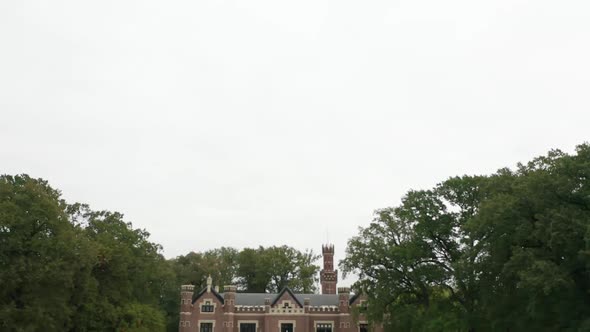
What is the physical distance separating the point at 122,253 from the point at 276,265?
41.8 metres

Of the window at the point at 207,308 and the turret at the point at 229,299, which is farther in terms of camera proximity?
the window at the point at 207,308

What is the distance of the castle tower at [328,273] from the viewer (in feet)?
247

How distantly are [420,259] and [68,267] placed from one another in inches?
980

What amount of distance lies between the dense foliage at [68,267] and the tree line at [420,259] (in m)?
0.09

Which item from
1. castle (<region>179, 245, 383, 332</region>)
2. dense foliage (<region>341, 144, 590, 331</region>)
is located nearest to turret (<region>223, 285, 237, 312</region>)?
castle (<region>179, 245, 383, 332</region>)

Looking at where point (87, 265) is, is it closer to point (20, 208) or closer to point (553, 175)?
point (20, 208)

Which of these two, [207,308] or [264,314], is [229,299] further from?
[264,314]

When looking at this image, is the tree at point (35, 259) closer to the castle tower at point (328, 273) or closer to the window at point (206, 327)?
the window at point (206, 327)

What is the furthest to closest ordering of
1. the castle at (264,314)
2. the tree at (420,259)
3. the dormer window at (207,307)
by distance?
the dormer window at (207,307) → the castle at (264,314) → the tree at (420,259)

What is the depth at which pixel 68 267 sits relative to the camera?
3625 cm

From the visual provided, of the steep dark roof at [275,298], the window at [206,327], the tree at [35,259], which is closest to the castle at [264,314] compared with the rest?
the window at [206,327]

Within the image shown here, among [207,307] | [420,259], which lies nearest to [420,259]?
[420,259]

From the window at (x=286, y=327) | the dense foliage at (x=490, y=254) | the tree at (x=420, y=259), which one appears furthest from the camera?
the window at (x=286, y=327)

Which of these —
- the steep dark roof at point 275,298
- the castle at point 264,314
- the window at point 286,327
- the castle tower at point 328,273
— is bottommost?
the window at point 286,327
